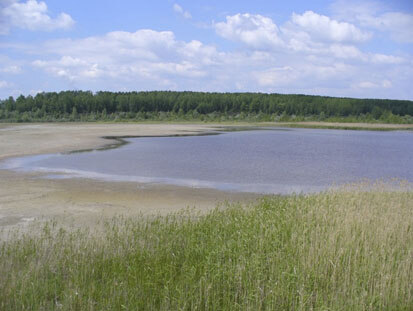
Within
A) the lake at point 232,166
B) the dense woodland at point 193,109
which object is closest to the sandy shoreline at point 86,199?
the lake at point 232,166

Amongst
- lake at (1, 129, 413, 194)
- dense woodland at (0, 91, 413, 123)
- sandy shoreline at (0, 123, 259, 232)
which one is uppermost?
dense woodland at (0, 91, 413, 123)

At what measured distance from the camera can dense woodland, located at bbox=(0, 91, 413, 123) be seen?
9196 cm

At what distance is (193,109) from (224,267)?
338 feet

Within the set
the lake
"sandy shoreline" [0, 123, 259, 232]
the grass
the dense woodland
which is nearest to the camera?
the grass

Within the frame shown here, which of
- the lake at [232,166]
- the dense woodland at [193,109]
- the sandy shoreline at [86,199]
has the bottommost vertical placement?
the sandy shoreline at [86,199]

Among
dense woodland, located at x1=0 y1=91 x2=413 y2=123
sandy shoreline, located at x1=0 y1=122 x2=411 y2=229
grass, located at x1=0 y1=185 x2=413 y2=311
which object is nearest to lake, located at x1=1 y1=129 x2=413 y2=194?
sandy shoreline, located at x1=0 y1=122 x2=411 y2=229

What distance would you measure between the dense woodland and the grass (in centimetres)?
7867

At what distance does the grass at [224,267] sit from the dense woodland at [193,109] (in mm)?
78665

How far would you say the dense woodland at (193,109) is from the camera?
92.0m

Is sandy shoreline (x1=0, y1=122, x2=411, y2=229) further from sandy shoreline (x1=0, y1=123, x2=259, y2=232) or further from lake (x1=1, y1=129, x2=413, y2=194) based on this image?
lake (x1=1, y1=129, x2=413, y2=194)

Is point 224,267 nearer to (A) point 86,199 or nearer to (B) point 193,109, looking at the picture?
(A) point 86,199

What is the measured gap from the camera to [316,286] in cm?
674

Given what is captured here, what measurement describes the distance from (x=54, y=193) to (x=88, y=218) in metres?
4.29

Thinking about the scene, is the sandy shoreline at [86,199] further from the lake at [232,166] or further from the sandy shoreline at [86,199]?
the lake at [232,166]
